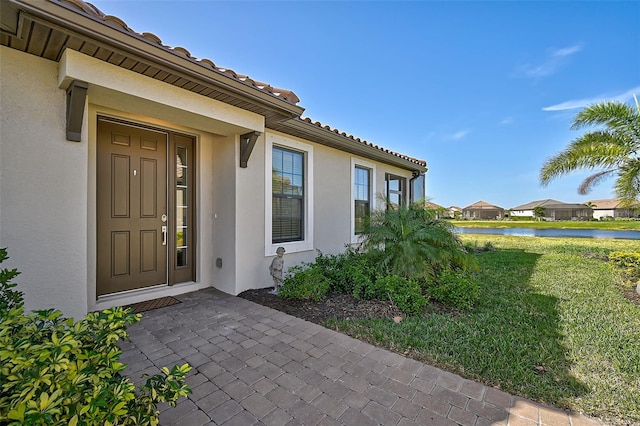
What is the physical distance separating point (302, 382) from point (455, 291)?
2891 mm

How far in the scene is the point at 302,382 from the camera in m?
2.43

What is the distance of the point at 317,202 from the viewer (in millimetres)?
6363

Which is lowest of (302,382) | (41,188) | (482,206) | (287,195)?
(302,382)

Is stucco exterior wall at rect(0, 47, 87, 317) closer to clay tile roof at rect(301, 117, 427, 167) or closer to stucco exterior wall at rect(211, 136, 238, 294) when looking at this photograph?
stucco exterior wall at rect(211, 136, 238, 294)

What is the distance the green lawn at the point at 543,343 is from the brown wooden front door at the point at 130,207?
313 centimetres

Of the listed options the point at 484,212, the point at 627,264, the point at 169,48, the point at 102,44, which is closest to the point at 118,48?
the point at 102,44

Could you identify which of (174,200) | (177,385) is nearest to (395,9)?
(174,200)

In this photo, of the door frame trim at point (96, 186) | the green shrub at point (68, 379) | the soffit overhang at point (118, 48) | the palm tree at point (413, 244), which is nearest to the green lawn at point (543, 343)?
the palm tree at point (413, 244)

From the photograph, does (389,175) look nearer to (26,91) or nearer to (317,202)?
(317,202)

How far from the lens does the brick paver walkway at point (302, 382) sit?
2033 millimetres

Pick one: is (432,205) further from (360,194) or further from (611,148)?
(611,148)

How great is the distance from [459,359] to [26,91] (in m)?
5.11

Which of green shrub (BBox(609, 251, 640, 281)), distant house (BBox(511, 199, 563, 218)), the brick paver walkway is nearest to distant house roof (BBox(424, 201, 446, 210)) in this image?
the brick paver walkway

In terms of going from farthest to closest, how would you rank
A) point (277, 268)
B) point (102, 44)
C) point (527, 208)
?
1. point (527, 208)
2. point (277, 268)
3. point (102, 44)
